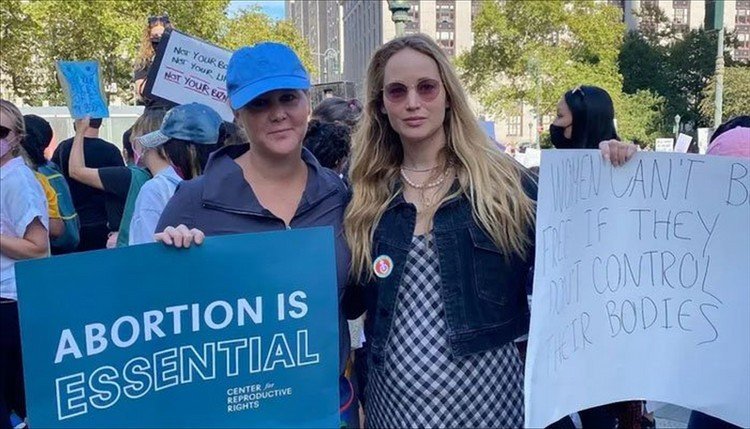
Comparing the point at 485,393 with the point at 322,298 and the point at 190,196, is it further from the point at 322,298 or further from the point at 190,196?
the point at 190,196

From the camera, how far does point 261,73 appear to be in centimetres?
189

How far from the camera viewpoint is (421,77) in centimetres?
195

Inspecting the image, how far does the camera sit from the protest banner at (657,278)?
1945mm

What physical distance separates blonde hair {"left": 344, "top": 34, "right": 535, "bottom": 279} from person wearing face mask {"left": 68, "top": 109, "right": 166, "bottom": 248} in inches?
75.4

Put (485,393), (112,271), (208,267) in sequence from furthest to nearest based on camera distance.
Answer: (485,393) < (208,267) < (112,271)

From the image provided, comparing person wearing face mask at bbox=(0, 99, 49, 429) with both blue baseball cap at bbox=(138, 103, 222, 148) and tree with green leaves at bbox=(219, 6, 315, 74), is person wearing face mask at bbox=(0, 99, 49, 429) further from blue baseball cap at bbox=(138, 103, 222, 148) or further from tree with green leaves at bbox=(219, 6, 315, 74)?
tree with green leaves at bbox=(219, 6, 315, 74)

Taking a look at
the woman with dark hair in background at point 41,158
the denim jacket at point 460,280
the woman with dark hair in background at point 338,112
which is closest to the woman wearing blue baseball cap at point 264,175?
the denim jacket at point 460,280

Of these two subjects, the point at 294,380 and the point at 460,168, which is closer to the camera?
the point at 294,380

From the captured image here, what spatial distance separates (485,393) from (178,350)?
32.4 inches

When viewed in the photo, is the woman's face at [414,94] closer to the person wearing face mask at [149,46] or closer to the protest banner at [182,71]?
the protest banner at [182,71]

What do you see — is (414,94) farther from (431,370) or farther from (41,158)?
(41,158)

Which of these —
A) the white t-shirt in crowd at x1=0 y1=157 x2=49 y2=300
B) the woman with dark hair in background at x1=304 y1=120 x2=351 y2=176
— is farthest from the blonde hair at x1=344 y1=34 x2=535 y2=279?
the white t-shirt in crowd at x1=0 y1=157 x2=49 y2=300

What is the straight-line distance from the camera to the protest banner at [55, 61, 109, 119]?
464cm

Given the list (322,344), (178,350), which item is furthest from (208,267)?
(322,344)
